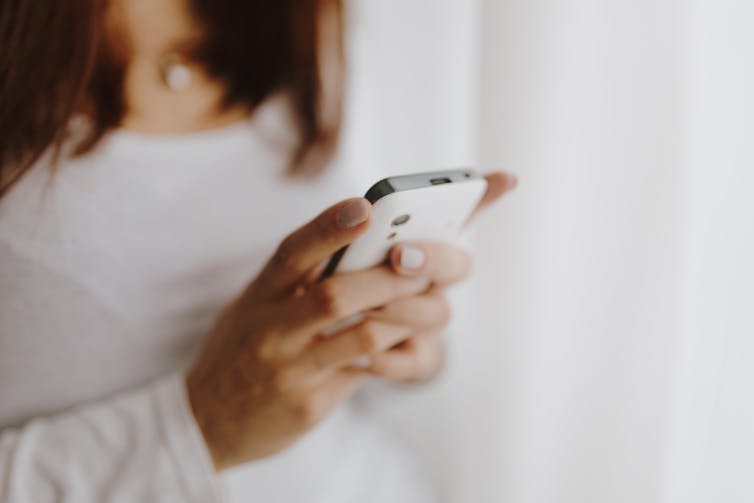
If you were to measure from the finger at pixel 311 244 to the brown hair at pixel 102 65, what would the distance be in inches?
9.6

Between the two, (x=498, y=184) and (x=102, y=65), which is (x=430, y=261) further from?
(x=102, y=65)

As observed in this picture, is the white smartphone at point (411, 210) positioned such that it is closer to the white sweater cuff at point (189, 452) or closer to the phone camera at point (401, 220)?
the phone camera at point (401, 220)

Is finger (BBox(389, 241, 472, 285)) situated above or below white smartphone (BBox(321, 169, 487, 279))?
below

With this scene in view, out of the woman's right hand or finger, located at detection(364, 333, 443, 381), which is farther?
finger, located at detection(364, 333, 443, 381)

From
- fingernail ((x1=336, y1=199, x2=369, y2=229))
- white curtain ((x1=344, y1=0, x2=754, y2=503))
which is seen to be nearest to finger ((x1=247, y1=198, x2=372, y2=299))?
fingernail ((x1=336, y1=199, x2=369, y2=229))

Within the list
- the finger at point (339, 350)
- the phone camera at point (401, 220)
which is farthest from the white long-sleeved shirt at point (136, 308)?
the phone camera at point (401, 220)

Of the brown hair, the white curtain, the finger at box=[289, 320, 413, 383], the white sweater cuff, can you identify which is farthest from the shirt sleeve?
the white curtain

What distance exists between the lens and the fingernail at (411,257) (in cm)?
46

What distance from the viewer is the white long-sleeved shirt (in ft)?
1.54

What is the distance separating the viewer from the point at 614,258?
1.57 feet

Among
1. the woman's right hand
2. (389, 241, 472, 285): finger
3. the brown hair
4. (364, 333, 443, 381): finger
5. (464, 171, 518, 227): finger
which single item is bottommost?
(364, 333, 443, 381): finger

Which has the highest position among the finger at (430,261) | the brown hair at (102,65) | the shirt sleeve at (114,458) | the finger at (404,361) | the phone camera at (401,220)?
the brown hair at (102,65)

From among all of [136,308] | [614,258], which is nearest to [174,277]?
[136,308]

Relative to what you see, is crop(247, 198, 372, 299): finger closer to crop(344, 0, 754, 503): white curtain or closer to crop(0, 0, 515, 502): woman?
crop(0, 0, 515, 502): woman
